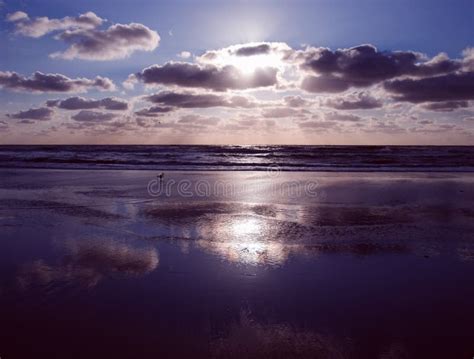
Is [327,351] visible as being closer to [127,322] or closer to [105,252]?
[127,322]

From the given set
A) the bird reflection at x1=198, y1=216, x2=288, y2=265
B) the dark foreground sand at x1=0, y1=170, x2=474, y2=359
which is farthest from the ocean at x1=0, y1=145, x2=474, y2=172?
the bird reflection at x1=198, y1=216, x2=288, y2=265

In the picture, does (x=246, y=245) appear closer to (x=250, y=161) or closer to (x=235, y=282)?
(x=235, y=282)

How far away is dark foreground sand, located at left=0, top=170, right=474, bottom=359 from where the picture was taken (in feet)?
11.8

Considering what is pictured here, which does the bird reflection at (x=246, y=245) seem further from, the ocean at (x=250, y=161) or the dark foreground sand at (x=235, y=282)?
the ocean at (x=250, y=161)

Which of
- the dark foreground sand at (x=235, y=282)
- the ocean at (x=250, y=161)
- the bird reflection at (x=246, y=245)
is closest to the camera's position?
the dark foreground sand at (x=235, y=282)

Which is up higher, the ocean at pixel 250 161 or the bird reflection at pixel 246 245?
the ocean at pixel 250 161

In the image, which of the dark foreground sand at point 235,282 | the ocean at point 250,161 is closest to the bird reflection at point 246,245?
the dark foreground sand at point 235,282

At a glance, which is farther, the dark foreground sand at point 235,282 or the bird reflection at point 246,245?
the bird reflection at point 246,245

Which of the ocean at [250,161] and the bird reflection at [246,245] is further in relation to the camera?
the ocean at [250,161]

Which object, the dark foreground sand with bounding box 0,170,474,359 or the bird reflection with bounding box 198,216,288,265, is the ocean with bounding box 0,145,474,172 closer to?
the dark foreground sand with bounding box 0,170,474,359

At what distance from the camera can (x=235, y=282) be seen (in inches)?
196

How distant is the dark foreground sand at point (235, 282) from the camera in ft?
11.8

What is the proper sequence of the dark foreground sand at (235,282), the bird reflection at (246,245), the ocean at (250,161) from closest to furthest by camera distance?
the dark foreground sand at (235,282) < the bird reflection at (246,245) < the ocean at (250,161)

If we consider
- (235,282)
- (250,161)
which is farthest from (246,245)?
(250,161)
